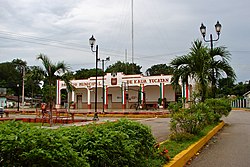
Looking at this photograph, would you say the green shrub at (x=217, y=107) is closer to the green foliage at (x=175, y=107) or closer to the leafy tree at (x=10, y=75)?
the green foliage at (x=175, y=107)

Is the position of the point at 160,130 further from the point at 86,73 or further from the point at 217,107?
the point at 86,73

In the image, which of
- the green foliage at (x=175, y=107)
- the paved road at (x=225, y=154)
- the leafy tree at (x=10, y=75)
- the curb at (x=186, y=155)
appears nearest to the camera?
the curb at (x=186, y=155)

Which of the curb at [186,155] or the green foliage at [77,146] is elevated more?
the green foliage at [77,146]

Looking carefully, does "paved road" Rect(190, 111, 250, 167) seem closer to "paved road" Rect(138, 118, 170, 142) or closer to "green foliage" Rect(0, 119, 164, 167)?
"paved road" Rect(138, 118, 170, 142)

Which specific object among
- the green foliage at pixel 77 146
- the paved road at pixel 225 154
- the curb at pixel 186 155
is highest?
the green foliage at pixel 77 146

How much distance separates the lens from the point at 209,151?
29.6 ft

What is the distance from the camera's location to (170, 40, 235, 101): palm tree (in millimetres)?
15312

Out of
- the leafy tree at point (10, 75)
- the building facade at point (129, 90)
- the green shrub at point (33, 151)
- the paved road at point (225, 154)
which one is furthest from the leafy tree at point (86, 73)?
the green shrub at point (33, 151)

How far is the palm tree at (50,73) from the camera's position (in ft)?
56.4

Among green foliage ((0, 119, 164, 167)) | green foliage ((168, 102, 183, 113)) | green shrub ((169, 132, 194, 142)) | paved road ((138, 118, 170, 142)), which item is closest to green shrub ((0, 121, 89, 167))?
green foliage ((0, 119, 164, 167))

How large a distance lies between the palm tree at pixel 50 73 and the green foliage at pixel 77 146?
12.0 meters

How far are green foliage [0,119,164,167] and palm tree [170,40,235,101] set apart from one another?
32.5ft

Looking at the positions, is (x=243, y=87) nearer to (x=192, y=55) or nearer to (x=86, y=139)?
(x=192, y=55)

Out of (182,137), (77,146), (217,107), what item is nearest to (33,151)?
(77,146)
